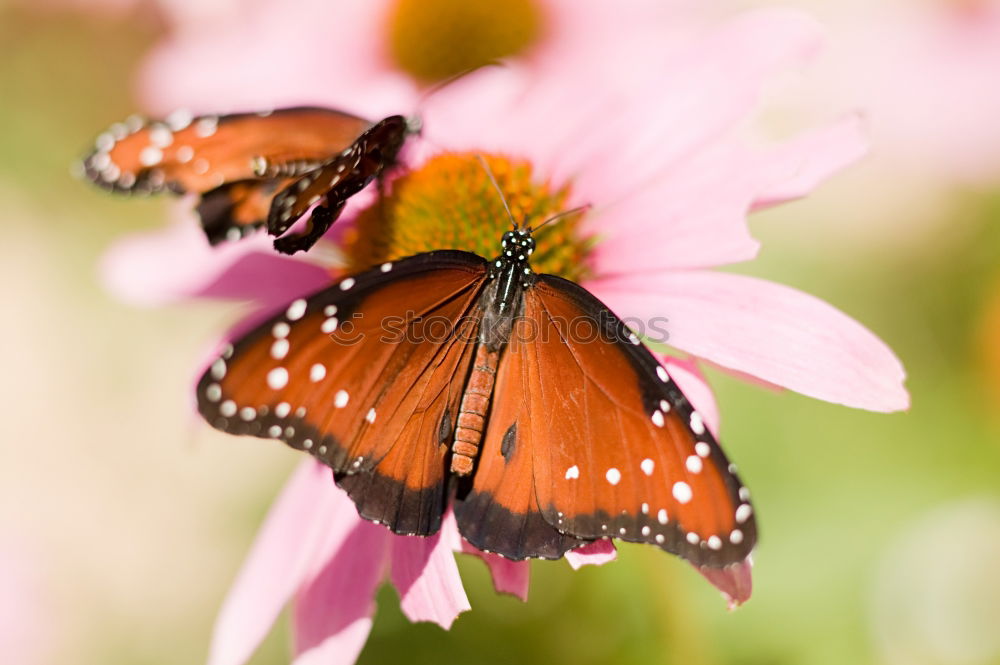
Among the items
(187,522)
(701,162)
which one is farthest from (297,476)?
(187,522)

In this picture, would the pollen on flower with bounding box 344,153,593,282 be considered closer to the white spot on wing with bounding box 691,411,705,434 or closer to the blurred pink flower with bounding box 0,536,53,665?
the white spot on wing with bounding box 691,411,705,434

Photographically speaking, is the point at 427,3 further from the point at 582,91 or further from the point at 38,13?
the point at 38,13

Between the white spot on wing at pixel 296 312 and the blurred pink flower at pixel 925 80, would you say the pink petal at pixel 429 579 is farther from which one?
the blurred pink flower at pixel 925 80

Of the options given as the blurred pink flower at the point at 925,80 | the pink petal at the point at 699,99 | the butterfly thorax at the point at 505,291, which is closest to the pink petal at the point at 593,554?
the butterfly thorax at the point at 505,291

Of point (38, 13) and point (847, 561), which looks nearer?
point (847, 561)

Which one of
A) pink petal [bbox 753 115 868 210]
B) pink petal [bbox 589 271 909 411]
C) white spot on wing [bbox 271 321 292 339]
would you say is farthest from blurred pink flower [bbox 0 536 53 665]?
pink petal [bbox 753 115 868 210]

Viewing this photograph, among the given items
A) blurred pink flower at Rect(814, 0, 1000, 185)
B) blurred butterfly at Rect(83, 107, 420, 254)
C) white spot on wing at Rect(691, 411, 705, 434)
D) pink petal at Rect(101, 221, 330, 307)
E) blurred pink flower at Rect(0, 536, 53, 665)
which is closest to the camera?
white spot on wing at Rect(691, 411, 705, 434)

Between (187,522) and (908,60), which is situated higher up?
(908,60)

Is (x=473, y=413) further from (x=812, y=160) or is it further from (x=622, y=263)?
(x=812, y=160)
